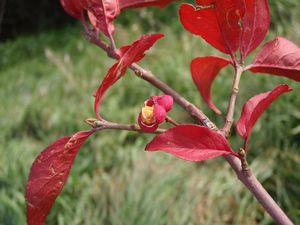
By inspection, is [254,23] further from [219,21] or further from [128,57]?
[128,57]

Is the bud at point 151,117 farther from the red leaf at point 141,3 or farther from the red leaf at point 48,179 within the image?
the red leaf at point 141,3

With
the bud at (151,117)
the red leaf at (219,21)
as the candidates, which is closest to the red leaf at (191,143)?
the bud at (151,117)

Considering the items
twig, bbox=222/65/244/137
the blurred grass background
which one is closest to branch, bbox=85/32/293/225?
twig, bbox=222/65/244/137

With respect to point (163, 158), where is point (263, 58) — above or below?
above

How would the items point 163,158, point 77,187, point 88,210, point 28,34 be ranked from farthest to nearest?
point 28,34, point 163,158, point 77,187, point 88,210

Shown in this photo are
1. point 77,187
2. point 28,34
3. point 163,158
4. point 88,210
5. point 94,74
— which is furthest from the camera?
point 28,34

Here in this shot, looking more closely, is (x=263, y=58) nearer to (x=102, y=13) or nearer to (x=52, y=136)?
(x=102, y=13)

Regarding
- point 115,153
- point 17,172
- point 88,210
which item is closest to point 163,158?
point 115,153

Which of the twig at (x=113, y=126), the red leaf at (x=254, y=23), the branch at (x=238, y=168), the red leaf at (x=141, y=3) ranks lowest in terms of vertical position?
the branch at (x=238, y=168)
